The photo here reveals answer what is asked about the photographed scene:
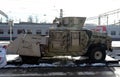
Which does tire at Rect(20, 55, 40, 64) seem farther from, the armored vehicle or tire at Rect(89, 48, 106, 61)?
tire at Rect(89, 48, 106, 61)

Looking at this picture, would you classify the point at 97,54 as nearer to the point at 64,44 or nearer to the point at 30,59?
the point at 64,44

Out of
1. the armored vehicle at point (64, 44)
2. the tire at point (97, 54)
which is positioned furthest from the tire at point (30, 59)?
the tire at point (97, 54)

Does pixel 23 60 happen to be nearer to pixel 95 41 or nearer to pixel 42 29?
pixel 95 41

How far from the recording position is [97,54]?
1622cm

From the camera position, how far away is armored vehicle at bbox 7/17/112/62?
15.6 m

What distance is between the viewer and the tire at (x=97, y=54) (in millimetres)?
16156

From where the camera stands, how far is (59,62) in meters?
15.9

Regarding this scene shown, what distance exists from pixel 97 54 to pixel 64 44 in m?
1.95

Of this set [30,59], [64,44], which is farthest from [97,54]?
[30,59]

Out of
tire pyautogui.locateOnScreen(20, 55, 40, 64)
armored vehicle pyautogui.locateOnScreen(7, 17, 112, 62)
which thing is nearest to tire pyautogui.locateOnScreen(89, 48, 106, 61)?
armored vehicle pyautogui.locateOnScreen(7, 17, 112, 62)

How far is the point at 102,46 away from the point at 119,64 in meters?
1.66

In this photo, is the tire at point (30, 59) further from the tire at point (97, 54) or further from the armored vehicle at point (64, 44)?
the tire at point (97, 54)

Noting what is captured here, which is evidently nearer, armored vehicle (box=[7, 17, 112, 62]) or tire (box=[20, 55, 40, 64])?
armored vehicle (box=[7, 17, 112, 62])

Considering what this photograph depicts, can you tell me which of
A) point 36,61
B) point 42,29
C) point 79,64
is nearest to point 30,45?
point 36,61
